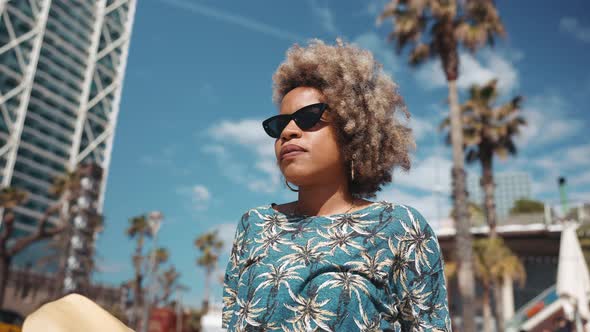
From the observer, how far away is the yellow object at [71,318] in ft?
3.61

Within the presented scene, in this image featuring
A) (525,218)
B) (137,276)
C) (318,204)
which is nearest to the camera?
(318,204)

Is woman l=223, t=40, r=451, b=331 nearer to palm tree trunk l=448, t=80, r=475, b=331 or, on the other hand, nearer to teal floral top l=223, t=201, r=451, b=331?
teal floral top l=223, t=201, r=451, b=331

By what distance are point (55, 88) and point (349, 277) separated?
4269 inches

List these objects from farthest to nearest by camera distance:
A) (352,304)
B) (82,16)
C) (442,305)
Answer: (82,16), (442,305), (352,304)

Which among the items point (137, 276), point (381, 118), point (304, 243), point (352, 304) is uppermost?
point (381, 118)

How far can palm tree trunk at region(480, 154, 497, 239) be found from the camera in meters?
20.5

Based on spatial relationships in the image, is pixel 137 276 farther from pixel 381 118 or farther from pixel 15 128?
pixel 15 128

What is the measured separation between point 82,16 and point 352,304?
119424mm

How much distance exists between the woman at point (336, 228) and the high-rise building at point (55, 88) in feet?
301

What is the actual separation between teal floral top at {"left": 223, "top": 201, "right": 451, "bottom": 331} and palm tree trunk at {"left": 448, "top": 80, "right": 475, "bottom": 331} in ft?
39.0

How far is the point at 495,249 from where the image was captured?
63.2 ft

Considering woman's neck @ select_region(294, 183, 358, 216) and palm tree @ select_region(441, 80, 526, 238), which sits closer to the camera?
woman's neck @ select_region(294, 183, 358, 216)

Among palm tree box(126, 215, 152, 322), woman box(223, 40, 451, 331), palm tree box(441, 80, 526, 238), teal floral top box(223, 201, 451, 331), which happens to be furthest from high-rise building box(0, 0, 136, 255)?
teal floral top box(223, 201, 451, 331)

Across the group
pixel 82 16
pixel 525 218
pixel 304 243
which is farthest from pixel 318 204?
pixel 82 16
